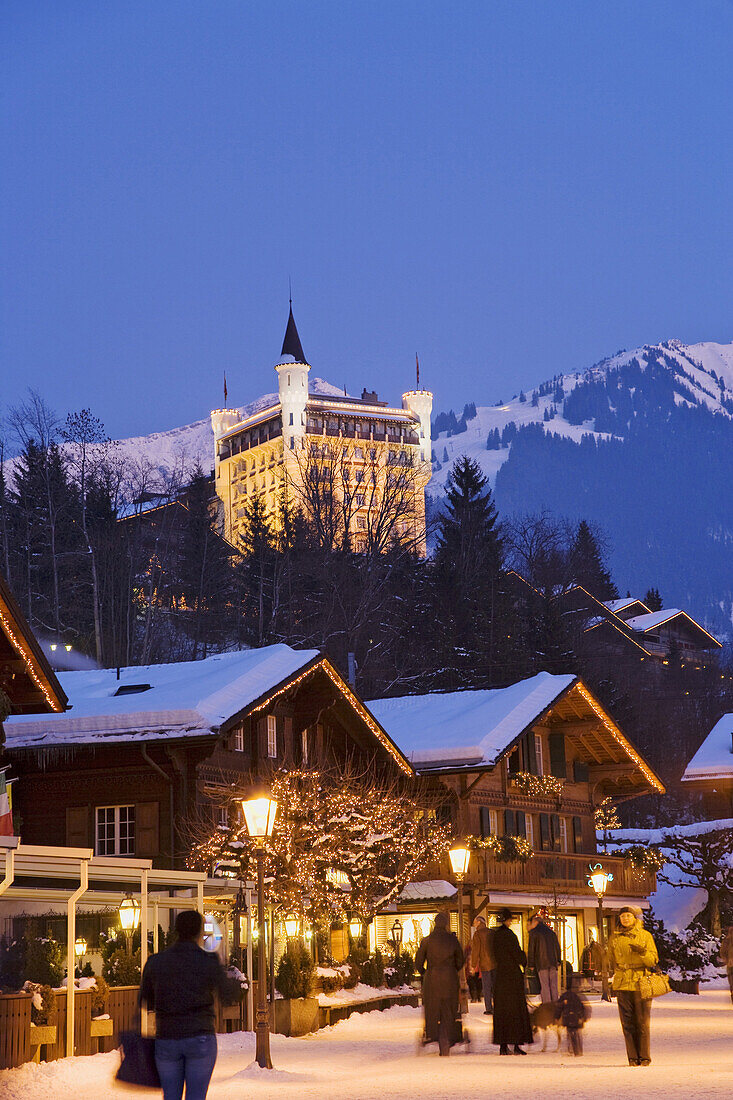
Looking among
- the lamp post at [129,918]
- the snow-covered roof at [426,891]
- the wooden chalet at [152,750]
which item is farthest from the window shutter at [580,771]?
the lamp post at [129,918]

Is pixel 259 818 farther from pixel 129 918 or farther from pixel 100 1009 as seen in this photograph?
pixel 129 918

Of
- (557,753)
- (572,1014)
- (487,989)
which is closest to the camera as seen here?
(572,1014)

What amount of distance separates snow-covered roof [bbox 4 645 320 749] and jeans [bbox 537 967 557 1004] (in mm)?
10745

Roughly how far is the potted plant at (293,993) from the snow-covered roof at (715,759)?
3113cm

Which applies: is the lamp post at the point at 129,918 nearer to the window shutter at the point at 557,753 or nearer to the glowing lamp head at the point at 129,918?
the glowing lamp head at the point at 129,918

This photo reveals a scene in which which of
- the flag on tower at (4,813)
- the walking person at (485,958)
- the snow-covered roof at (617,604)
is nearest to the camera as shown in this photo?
the walking person at (485,958)

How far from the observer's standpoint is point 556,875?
45125 millimetres

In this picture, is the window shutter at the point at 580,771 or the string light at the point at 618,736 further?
the window shutter at the point at 580,771

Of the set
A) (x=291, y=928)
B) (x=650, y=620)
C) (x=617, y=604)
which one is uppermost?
(x=617, y=604)

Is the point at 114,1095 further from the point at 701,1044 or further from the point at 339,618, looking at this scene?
the point at 339,618

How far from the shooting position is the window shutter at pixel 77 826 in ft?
108

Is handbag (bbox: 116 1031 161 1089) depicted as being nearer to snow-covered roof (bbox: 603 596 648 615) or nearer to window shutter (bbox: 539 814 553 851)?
window shutter (bbox: 539 814 553 851)

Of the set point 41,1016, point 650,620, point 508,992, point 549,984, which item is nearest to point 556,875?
point 549,984

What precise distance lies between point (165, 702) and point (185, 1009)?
2203 centimetres
